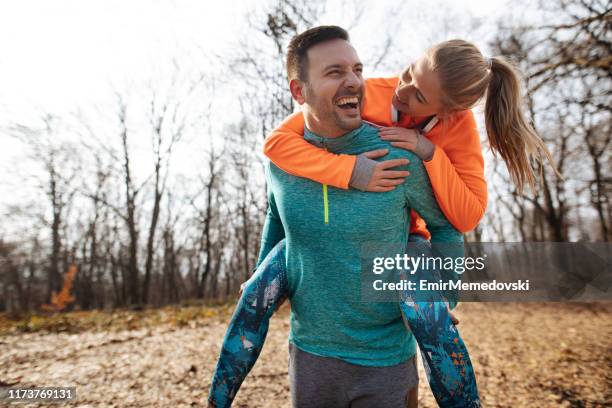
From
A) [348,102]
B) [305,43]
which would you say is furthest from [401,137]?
[305,43]

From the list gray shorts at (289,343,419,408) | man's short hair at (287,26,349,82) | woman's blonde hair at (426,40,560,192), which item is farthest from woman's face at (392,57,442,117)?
gray shorts at (289,343,419,408)

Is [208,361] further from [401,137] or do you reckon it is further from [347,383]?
[401,137]

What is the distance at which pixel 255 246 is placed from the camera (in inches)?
1008

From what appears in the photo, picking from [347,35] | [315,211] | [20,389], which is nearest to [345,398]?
Result: [315,211]

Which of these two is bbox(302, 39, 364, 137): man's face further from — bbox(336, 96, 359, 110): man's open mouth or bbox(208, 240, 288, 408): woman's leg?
bbox(208, 240, 288, 408): woman's leg

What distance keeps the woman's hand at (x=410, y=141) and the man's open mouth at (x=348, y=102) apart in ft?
0.52

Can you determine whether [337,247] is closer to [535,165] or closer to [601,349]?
[535,165]

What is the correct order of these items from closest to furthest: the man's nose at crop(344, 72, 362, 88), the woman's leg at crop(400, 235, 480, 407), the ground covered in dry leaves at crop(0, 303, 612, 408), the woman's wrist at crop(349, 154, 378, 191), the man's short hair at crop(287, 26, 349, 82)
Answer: the woman's leg at crop(400, 235, 480, 407)
the woman's wrist at crop(349, 154, 378, 191)
the man's nose at crop(344, 72, 362, 88)
the man's short hair at crop(287, 26, 349, 82)
the ground covered in dry leaves at crop(0, 303, 612, 408)

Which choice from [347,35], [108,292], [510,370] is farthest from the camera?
[108,292]

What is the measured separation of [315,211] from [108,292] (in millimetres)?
39542

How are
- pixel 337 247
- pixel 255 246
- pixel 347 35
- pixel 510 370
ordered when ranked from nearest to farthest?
pixel 337 247
pixel 347 35
pixel 510 370
pixel 255 246

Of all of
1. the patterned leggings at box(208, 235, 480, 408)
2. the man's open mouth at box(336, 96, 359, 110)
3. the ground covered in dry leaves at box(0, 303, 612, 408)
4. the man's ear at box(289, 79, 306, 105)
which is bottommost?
the ground covered in dry leaves at box(0, 303, 612, 408)

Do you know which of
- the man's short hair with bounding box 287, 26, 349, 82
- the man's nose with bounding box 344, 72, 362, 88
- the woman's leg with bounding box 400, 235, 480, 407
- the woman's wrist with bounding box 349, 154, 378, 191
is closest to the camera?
the woman's leg with bounding box 400, 235, 480, 407

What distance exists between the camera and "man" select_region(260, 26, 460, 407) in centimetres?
158
